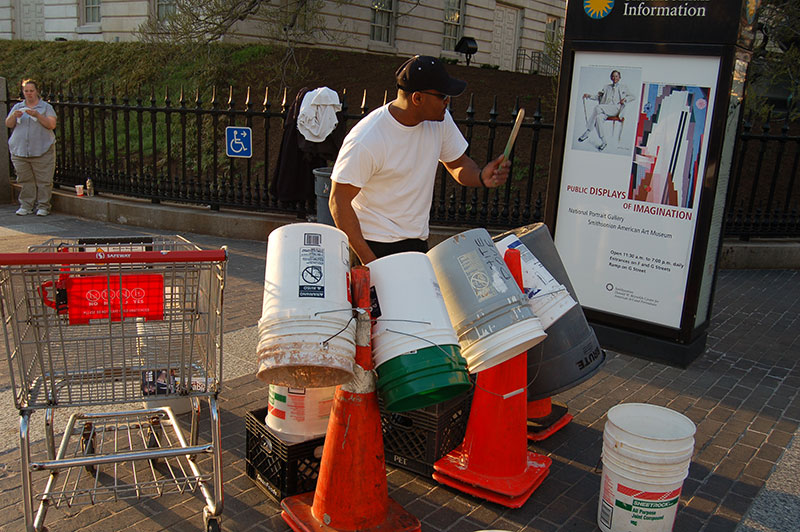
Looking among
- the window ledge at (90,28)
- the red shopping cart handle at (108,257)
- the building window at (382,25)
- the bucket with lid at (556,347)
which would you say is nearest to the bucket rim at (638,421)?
the bucket with lid at (556,347)

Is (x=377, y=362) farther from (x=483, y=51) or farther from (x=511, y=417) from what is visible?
(x=483, y=51)

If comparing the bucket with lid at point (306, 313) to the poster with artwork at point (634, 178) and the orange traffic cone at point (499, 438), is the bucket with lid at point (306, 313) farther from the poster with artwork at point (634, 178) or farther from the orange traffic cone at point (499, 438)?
the poster with artwork at point (634, 178)

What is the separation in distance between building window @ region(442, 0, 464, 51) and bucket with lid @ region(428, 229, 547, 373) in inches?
1121

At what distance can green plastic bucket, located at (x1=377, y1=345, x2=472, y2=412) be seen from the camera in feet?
8.49

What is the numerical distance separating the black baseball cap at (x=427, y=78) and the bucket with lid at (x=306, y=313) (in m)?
1.08

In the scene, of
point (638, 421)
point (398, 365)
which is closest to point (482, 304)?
point (398, 365)

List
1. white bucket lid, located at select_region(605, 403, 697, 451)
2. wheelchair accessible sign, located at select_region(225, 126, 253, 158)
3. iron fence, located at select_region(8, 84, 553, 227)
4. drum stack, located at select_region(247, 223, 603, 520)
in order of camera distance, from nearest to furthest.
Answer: drum stack, located at select_region(247, 223, 603, 520)
white bucket lid, located at select_region(605, 403, 697, 451)
iron fence, located at select_region(8, 84, 553, 227)
wheelchair accessible sign, located at select_region(225, 126, 253, 158)

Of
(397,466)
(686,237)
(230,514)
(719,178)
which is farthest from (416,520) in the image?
(719,178)

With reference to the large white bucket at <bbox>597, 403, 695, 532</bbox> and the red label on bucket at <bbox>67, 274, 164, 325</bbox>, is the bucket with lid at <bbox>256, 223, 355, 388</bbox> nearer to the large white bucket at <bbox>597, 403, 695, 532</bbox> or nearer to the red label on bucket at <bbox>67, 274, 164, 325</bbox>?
the red label on bucket at <bbox>67, 274, 164, 325</bbox>

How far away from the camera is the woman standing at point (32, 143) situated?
9578mm

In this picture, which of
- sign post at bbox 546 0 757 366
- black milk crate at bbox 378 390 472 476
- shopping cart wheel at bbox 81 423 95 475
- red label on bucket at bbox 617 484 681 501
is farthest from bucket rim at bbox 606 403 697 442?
shopping cart wheel at bbox 81 423 95 475

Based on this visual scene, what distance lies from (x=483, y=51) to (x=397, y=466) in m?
30.5

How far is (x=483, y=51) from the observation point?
31.5 meters

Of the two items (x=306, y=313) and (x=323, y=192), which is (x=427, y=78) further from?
(x=323, y=192)
